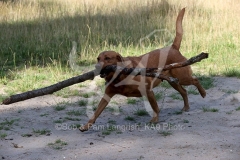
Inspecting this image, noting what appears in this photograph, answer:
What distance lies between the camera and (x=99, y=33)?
10875 millimetres

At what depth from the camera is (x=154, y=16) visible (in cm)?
1212

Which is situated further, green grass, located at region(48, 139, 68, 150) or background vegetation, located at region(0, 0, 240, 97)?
background vegetation, located at region(0, 0, 240, 97)

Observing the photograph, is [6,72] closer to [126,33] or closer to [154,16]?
[126,33]

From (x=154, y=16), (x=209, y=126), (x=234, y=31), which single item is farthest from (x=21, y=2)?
(x=209, y=126)

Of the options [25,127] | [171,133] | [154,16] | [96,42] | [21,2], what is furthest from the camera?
[21,2]

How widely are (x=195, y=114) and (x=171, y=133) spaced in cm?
104

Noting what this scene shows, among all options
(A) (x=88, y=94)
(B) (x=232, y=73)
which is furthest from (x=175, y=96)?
(B) (x=232, y=73)

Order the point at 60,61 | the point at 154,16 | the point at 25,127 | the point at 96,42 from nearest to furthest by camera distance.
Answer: the point at 25,127 → the point at 60,61 → the point at 96,42 → the point at 154,16

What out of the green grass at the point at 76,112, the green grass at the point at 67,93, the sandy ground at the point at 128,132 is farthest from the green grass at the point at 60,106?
the green grass at the point at 67,93

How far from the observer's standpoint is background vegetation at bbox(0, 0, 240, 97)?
8727 millimetres

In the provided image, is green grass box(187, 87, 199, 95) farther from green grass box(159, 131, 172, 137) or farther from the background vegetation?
green grass box(159, 131, 172, 137)

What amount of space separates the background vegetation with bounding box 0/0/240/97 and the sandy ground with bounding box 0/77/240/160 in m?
1.30

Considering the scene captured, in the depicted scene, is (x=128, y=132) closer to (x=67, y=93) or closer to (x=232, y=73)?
(x=67, y=93)

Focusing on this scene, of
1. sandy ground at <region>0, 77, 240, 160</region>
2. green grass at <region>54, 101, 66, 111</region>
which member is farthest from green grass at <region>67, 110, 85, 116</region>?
green grass at <region>54, 101, 66, 111</region>
